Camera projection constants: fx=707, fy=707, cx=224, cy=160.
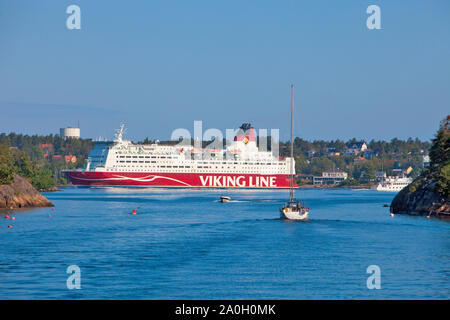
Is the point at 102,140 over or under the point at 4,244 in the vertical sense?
over

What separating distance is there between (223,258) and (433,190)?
3256 centimetres

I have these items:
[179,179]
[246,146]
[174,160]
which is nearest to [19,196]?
[179,179]

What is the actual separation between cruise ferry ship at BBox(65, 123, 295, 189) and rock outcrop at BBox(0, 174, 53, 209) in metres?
64.3

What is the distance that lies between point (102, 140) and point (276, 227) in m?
98.9

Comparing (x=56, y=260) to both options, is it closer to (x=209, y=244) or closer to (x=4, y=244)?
(x=4, y=244)

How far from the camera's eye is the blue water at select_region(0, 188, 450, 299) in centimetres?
2581

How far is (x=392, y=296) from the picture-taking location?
25078 mm

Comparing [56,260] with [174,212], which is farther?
[174,212]

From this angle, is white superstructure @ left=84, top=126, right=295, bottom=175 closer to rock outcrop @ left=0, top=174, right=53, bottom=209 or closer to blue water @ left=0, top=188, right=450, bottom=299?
rock outcrop @ left=0, top=174, right=53, bottom=209

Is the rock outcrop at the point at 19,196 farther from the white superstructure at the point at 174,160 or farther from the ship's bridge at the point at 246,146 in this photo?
the ship's bridge at the point at 246,146

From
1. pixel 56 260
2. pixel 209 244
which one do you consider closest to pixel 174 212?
pixel 209 244

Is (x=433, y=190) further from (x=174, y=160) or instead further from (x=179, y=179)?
(x=174, y=160)
